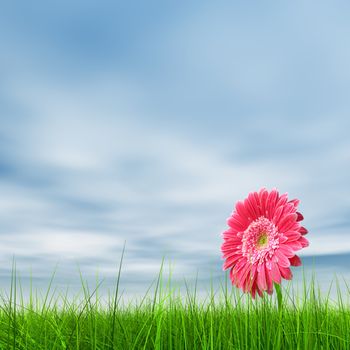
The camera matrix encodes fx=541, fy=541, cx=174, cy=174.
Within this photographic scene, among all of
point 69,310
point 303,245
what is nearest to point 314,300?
point 303,245

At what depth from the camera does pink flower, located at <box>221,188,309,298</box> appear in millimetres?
1799

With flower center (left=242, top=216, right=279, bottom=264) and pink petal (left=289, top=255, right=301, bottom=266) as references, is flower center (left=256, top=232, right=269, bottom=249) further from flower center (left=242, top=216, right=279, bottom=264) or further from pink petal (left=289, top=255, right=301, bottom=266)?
pink petal (left=289, top=255, right=301, bottom=266)

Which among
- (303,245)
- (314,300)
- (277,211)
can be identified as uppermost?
(277,211)

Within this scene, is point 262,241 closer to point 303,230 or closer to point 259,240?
point 259,240

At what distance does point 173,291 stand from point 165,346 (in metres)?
0.29

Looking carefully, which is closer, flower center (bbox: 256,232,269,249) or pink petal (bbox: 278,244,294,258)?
pink petal (bbox: 278,244,294,258)

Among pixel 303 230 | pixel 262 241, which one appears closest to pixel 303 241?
pixel 303 230

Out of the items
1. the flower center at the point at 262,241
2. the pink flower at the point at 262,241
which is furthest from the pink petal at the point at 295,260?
the flower center at the point at 262,241

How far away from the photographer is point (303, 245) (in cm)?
177

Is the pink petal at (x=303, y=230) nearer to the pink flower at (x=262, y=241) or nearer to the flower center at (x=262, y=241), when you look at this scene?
the pink flower at (x=262, y=241)

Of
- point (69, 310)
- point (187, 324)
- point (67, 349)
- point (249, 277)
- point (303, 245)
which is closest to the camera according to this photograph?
point (67, 349)

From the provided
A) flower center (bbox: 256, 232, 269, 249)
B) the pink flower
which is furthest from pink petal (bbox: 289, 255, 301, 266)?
flower center (bbox: 256, 232, 269, 249)

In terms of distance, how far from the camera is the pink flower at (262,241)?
5.90 ft

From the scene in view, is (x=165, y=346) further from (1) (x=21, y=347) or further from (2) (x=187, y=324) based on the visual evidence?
(1) (x=21, y=347)
